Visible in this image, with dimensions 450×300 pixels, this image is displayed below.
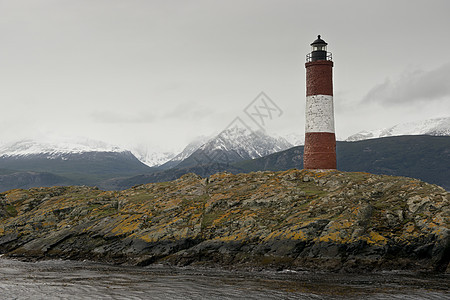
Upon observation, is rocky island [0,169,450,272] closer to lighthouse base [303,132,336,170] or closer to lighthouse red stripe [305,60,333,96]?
lighthouse base [303,132,336,170]

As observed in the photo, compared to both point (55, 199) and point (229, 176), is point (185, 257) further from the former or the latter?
point (55, 199)

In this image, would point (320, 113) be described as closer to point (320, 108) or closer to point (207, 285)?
point (320, 108)

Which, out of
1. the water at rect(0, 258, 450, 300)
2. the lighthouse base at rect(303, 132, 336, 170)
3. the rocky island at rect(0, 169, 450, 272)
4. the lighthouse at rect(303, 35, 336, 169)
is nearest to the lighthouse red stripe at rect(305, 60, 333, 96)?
the lighthouse at rect(303, 35, 336, 169)

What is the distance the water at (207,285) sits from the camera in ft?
94.1

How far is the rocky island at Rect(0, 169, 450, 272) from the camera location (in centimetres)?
3969

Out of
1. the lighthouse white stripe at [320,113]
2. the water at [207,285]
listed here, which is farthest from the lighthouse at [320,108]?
the water at [207,285]

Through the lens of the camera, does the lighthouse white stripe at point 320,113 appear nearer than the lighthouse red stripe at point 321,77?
No

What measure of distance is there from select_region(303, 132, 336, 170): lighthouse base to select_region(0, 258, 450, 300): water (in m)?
28.0

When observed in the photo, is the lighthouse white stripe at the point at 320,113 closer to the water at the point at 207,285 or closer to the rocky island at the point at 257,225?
the rocky island at the point at 257,225

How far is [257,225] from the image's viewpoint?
4656 centimetres

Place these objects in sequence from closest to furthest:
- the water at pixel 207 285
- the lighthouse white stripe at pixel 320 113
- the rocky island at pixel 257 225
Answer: the water at pixel 207 285, the rocky island at pixel 257 225, the lighthouse white stripe at pixel 320 113

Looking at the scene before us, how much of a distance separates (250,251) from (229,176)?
24.0 metres

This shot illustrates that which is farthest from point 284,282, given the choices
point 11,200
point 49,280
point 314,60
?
point 11,200

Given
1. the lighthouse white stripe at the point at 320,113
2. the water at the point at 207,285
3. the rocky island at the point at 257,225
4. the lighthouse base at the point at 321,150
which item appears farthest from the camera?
the lighthouse base at the point at 321,150
